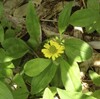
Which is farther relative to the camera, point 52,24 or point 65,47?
point 52,24

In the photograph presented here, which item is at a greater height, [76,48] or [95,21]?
[95,21]

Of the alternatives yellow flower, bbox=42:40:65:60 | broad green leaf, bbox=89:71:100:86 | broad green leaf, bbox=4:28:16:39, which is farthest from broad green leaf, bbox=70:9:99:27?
broad green leaf, bbox=4:28:16:39

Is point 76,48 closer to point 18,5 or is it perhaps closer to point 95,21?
point 95,21

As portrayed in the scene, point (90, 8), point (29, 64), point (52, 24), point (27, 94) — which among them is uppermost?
point (90, 8)

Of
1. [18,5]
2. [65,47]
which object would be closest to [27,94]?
[65,47]

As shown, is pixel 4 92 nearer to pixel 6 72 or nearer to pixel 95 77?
pixel 6 72

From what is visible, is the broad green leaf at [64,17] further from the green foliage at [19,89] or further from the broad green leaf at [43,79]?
the green foliage at [19,89]

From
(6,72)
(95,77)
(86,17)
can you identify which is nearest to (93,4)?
(86,17)
